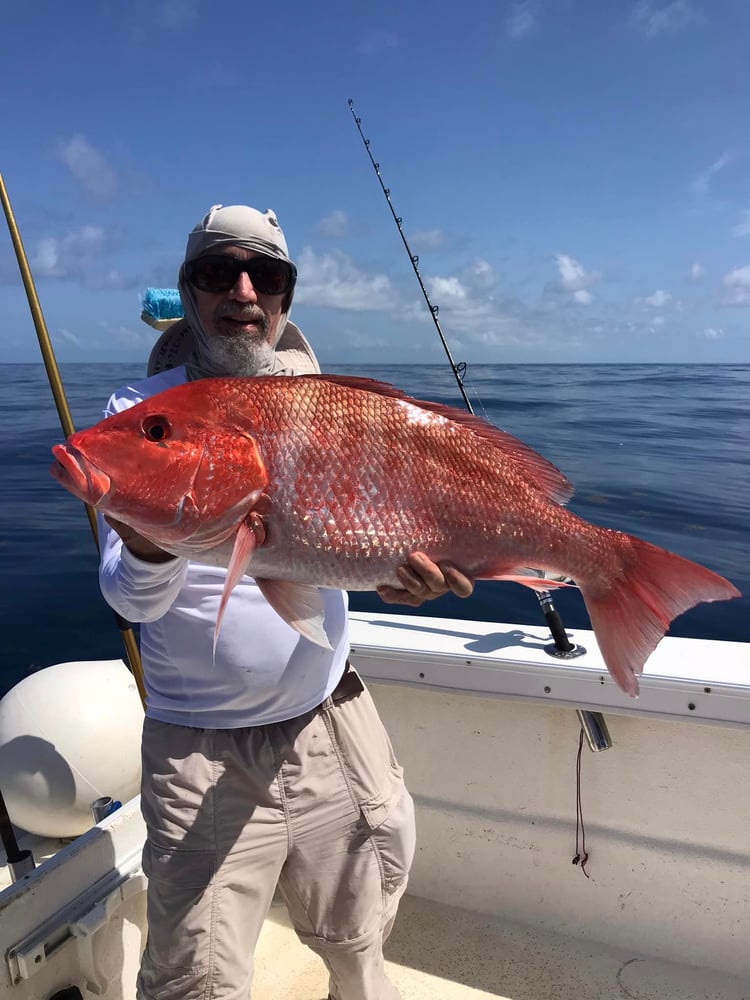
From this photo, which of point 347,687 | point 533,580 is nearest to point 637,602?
point 533,580

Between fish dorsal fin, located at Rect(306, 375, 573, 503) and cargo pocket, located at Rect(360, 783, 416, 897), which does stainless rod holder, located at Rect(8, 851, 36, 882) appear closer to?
cargo pocket, located at Rect(360, 783, 416, 897)

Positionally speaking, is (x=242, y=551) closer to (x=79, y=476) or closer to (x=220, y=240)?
(x=79, y=476)

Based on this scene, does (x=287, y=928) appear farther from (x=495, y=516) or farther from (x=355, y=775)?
(x=495, y=516)

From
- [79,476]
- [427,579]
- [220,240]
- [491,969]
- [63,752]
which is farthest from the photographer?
[491,969]

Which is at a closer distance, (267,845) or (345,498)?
(345,498)

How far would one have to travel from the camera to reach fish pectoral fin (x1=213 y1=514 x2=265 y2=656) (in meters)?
1.36

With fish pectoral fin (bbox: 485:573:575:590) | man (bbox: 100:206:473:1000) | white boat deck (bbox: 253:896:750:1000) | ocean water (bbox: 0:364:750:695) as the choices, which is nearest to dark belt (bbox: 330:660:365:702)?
man (bbox: 100:206:473:1000)

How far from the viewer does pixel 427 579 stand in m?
1.58

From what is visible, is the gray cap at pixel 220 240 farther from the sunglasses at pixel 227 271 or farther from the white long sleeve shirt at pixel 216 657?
the white long sleeve shirt at pixel 216 657

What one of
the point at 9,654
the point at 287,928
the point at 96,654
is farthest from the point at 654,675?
the point at 9,654

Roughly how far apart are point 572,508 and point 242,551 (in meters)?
6.84

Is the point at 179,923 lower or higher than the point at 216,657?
lower

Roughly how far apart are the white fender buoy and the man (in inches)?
28.9

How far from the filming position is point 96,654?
5539 millimetres
